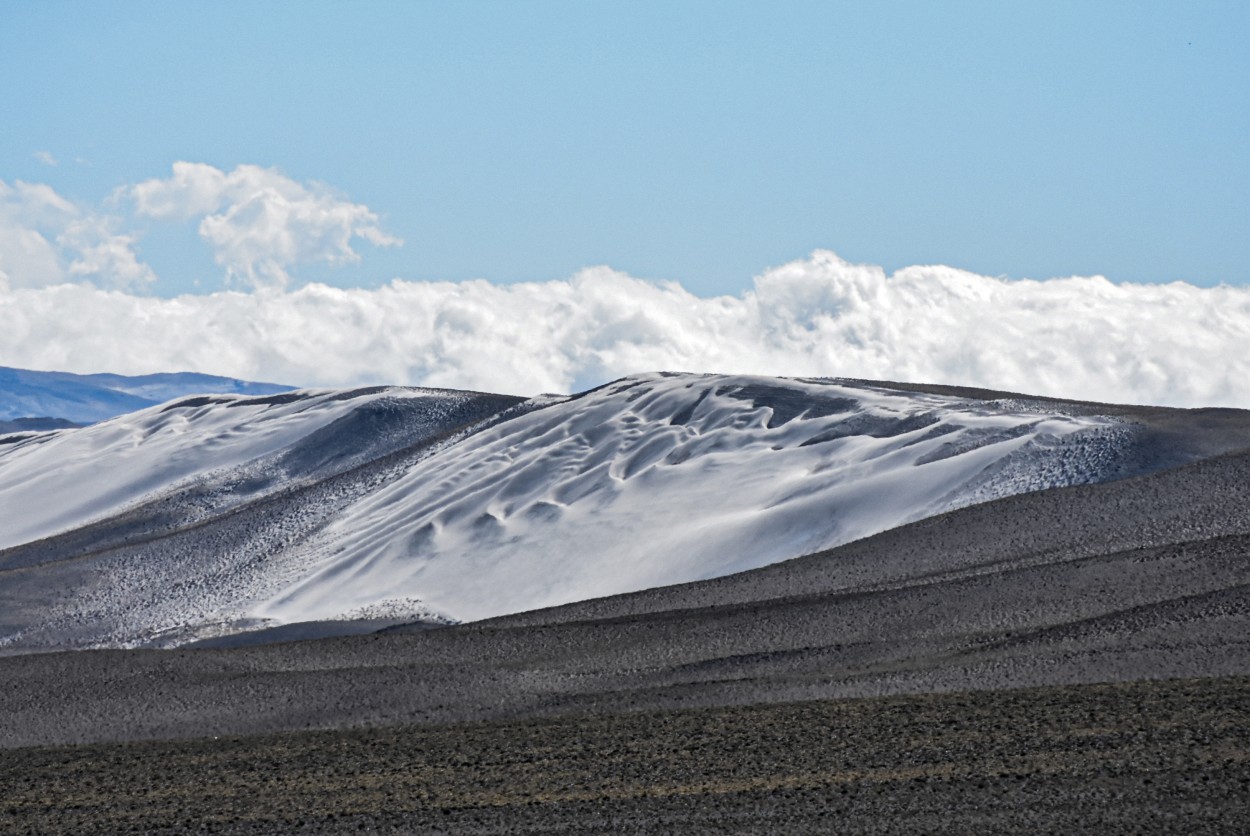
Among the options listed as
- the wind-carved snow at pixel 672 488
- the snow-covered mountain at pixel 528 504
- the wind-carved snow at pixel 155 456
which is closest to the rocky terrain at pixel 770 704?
the wind-carved snow at pixel 672 488

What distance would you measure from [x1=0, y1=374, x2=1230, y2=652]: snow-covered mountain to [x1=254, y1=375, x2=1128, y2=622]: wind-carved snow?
97 millimetres

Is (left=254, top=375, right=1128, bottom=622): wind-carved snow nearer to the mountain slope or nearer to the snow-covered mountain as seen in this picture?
the snow-covered mountain

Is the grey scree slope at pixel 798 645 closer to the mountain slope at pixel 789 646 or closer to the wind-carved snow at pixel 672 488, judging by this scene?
the mountain slope at pixel 789 646

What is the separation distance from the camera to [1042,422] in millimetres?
39562

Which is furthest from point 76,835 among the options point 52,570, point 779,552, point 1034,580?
point 52,570

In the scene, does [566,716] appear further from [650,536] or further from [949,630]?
[650,536]

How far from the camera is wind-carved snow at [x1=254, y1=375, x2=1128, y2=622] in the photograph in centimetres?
3662

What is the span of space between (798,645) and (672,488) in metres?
20.5

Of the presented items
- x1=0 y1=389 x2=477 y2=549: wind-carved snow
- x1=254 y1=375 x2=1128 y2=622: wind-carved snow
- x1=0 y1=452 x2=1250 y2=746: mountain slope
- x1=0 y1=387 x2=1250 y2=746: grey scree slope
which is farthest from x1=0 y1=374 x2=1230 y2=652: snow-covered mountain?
x1=0 y1=452 x2=1250 y2=746: mountain slope

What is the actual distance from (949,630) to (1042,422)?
1715 centimetres

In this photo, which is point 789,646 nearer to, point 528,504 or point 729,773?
point 729,773

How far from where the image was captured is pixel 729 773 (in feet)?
51.2

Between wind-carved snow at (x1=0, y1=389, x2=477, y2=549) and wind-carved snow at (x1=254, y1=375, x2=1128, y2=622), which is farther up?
wind-carved snow at (x1=0, y1=389, x2=477, y2=549)

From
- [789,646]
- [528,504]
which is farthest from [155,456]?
[789,646]
